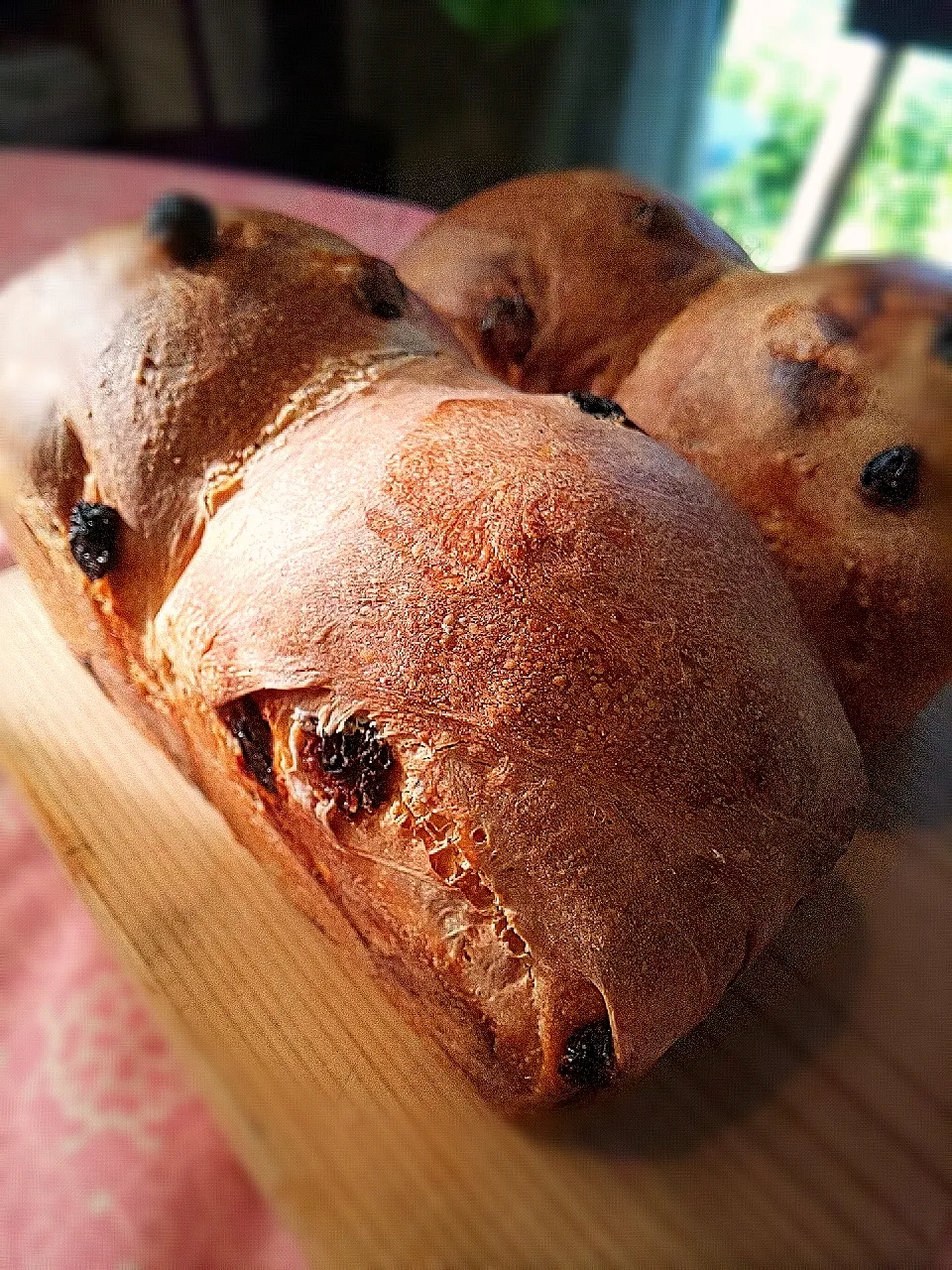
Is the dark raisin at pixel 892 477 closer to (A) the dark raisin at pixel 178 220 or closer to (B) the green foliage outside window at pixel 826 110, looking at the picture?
(B) the green foliage outside window at pixel 826 110

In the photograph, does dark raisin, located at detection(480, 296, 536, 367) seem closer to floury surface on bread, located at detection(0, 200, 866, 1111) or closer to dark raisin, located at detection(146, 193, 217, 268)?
floury surface on bread, located at detection(0, 200, 866, 1111)

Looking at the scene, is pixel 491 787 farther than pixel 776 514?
No

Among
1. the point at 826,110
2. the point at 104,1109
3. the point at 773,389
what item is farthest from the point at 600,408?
the point at 104,1109

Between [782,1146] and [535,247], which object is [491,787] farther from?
[535,247]

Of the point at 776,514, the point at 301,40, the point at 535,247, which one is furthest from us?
the point at 535,247

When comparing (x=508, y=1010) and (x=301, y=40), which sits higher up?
(x=301, y=40)

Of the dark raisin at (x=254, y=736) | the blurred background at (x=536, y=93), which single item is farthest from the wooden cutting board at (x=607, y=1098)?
the blurred background at (x=536, y=93)

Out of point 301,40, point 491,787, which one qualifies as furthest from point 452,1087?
point 301,40

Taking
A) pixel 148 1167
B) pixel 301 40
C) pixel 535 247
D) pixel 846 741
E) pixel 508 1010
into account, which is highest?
pixel 301 40
